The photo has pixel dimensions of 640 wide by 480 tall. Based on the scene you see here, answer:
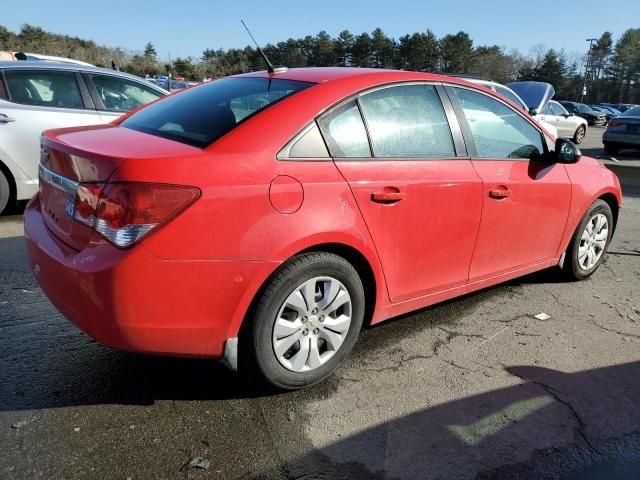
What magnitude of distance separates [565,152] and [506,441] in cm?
229

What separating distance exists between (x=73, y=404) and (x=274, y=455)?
1.03 m

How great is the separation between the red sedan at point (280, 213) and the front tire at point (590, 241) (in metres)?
0.90

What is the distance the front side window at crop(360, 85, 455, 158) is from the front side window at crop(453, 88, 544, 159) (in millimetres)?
271

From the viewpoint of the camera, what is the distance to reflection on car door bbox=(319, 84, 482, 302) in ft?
9.18

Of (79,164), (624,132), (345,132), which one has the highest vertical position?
(345,132)

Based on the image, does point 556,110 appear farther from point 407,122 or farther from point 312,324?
point 312,324

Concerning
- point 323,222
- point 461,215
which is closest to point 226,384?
point 323,222

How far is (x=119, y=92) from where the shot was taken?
6.67m

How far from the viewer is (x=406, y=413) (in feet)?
8.60

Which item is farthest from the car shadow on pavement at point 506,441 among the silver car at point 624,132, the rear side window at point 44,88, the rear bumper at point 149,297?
the silver car at point 624,132

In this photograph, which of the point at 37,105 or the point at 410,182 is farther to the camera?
the point at 37,105

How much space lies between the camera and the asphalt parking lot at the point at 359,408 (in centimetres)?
224

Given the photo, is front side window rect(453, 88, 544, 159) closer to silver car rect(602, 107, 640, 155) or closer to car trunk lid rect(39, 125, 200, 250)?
car trunk lid rect(39, 125, 200, 250)

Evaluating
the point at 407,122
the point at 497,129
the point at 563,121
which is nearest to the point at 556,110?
the point at 563,121
